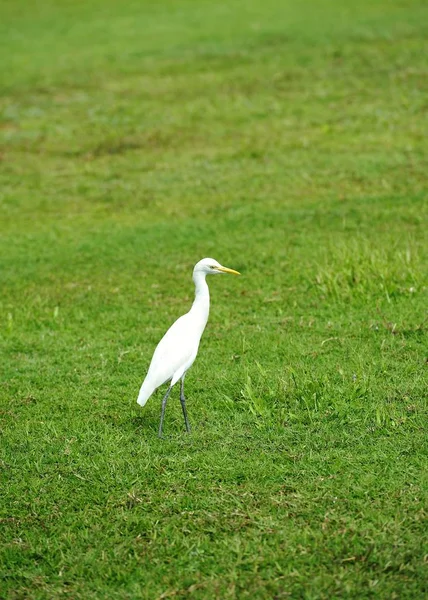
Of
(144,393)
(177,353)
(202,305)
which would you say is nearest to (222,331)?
(202,305)

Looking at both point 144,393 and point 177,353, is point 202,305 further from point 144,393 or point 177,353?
point 144,393

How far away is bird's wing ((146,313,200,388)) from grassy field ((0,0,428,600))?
371 millimetres

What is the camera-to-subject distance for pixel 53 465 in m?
4.85

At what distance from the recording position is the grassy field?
410 cm

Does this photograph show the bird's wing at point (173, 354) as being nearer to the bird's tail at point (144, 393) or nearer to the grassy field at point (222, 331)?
the bird's tail at point (144, 393)

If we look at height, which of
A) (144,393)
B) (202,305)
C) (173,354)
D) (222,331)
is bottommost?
(222,331)

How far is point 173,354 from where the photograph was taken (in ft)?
16.4

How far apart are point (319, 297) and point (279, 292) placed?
39 centimetres

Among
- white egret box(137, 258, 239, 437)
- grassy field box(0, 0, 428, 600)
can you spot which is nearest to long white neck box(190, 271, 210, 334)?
white egret box(137, 258, 239, 437)

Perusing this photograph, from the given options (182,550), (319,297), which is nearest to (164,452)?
(182,550)

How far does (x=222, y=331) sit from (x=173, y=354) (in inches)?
65.8

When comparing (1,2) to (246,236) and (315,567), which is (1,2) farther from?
(315,567)

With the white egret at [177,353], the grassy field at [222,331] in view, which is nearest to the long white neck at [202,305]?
the white egret at [177,353]

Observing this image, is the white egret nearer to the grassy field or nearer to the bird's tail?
the bird's tail
